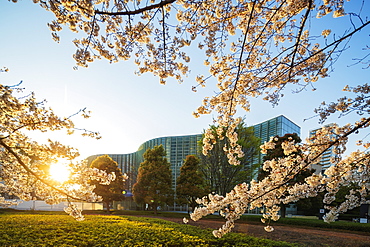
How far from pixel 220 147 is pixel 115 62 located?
16408 mm

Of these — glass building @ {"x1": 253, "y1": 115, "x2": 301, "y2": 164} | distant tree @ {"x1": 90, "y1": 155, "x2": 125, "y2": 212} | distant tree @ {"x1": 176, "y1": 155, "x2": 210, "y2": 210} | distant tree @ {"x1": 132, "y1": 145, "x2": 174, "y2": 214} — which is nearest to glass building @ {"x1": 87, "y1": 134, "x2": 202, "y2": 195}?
glass building @ {"x1": 253, "y1": 115, "x2": 301, "y2": 164}

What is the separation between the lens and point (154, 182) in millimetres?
21125

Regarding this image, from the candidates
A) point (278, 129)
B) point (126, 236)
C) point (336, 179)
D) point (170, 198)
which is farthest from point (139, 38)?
point (278, 129)

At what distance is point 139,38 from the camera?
3.75m

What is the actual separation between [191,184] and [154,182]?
3.43 meters

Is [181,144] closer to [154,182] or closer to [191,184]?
[154,182]

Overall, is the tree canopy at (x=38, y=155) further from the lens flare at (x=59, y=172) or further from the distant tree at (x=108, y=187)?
the distant tree at (x=108, y=187)

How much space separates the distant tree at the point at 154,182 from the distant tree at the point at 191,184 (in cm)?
144

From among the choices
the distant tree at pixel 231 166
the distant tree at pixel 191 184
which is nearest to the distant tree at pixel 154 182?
the distant tree at pixel 191 184

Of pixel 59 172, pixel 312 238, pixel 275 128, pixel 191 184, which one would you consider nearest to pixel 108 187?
pixel 191 184

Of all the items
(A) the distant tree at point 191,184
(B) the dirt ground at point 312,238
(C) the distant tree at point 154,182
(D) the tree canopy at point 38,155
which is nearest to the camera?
(D) the tree canopy at point 38,155

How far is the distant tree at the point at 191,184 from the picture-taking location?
19.7 m

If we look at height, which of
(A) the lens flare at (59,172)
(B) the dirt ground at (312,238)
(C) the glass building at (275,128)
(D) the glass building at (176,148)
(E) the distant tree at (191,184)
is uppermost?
(C) the glass building at (275,128)

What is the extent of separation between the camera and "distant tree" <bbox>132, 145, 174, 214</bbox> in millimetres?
20812
